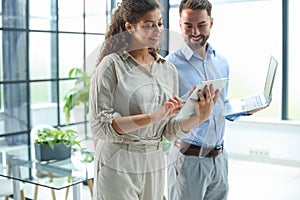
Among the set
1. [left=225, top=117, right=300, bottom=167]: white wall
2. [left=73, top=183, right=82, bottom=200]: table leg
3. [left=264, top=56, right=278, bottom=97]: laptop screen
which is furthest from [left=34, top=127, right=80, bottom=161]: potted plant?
[left=225, top=117, right=300, bottom=167]: white wall

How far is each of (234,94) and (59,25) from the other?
2360 mm

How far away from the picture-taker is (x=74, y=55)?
157 inches

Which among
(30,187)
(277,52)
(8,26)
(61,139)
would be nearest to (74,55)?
(8,26)

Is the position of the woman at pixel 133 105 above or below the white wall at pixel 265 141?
above

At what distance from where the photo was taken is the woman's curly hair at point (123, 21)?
1293 mm

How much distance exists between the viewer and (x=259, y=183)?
3953 mm

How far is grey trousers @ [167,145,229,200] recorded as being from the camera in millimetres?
1693

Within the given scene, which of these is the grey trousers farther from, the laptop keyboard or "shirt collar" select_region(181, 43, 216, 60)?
"shirt collar" select_region(181, 43, 216, 60)

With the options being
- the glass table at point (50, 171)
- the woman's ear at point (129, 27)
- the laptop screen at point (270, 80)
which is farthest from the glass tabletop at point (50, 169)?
the woman's ear at point (129, 27)

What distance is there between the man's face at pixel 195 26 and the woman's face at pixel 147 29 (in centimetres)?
28

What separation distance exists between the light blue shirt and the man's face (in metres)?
0.03


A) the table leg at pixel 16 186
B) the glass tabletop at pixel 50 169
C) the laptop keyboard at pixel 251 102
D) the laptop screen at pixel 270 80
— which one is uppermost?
the laptop screen at pixel 270 80

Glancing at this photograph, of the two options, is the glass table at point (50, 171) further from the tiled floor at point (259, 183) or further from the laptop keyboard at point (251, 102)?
the laptop keyboard at point (251, 102)

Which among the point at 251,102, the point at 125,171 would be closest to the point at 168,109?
the point at 125,171
